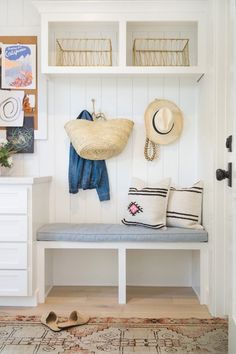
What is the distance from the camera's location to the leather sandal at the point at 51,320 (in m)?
2.02

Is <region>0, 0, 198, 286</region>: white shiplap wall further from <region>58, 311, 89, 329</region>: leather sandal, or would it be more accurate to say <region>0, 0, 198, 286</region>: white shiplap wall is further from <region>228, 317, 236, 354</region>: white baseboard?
<region>228, 317, 236, 354</region>: white baseboard


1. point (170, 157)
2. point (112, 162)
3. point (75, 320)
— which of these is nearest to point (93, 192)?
point (112, 162)

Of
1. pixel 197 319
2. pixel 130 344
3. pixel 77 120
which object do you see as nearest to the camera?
pixel 130 344

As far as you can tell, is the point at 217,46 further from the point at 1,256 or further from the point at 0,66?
the point at 1,256

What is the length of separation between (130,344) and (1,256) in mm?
1033

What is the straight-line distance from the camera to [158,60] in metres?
2.81

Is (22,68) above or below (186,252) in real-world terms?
above

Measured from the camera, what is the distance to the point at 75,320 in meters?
2.11

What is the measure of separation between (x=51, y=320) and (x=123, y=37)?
1.98 meters

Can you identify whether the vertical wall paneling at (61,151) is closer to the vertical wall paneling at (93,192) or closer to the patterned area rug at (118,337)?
the vertical wall paneling at (93,192)

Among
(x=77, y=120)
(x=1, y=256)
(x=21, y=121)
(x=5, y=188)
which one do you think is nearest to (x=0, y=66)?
(x=21, y=121)

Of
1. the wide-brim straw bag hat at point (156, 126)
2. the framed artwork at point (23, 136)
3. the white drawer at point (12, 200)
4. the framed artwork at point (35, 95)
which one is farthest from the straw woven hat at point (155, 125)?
the white drawer at point (12, 200)

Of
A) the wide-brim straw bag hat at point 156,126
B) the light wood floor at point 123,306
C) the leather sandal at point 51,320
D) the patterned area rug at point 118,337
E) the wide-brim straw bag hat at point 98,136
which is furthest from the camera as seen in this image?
the wide-brim straw bag hat at point 156,126

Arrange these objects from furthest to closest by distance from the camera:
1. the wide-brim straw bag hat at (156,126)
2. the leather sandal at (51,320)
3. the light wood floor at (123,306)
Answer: the wide-brim straw bag hat at (156,126)
the light wood floor at (123,306)
the leather sandal at (51,320)
